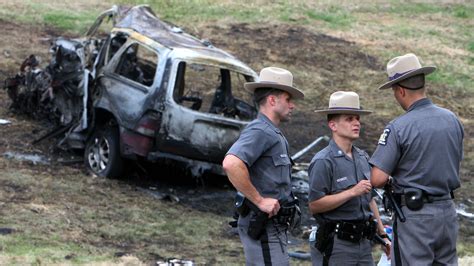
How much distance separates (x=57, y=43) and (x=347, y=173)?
7.46 metres

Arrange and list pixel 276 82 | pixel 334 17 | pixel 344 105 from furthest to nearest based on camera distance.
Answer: pixel 334 17 → pixel 344 105 → pixel 276 82

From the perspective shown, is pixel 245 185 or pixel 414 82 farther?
pixel 414 82

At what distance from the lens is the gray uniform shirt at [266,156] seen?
5575mm

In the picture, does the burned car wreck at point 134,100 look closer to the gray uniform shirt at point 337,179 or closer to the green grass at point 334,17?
the gray uniform shirt at point 337,179

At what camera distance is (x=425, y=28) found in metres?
21.9

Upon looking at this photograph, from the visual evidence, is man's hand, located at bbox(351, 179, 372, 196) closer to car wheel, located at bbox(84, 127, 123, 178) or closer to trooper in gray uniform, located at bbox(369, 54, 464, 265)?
trooper in gray uniform, located at bbox(369, 54, 464, 265)

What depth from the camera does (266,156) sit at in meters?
5.66

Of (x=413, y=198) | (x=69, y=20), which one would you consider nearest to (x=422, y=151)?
(x=413, y=198)

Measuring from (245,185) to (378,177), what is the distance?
83 centimetres

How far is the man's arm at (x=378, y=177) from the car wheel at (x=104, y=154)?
581 centimetres

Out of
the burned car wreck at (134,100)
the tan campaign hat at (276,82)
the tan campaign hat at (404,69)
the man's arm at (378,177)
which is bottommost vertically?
the burned car wreck at (134,100)

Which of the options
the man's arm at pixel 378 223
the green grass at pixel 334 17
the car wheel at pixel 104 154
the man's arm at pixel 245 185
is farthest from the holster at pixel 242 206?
the green grass at pixel 334 17

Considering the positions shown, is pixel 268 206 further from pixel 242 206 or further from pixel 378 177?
pixel 378 177

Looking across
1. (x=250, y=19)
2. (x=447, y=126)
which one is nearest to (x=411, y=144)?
(x=447, y=126)
